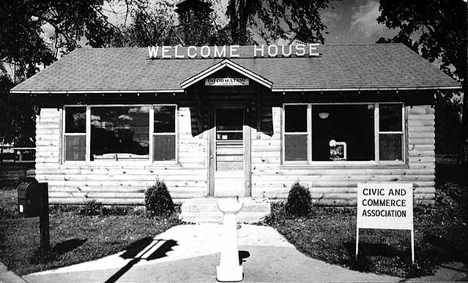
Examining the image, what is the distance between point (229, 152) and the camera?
11.1 meters

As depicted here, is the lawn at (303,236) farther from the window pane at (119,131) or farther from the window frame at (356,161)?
the window pane at (119,131)

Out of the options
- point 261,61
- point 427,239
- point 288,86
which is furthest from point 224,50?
point 427,239

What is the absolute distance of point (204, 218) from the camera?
9.66 meters

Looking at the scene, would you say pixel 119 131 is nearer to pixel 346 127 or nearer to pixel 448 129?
pixel 346 127

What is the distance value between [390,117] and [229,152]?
15.9ft

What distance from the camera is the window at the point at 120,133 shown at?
36.7ft

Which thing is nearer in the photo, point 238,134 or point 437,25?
point 238,134

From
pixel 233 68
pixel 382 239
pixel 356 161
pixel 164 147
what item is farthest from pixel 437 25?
pixel 382 239

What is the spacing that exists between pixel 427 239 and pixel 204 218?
5121mm

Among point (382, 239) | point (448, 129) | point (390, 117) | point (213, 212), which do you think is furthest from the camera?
point (448, 129)

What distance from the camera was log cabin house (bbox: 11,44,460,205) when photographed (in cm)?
1081

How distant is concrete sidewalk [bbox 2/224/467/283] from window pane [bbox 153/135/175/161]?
3.78 m

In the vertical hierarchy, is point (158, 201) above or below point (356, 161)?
below

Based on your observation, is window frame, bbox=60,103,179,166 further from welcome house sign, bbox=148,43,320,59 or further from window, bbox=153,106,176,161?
welcome house sign, bbox=148,43,320,59
